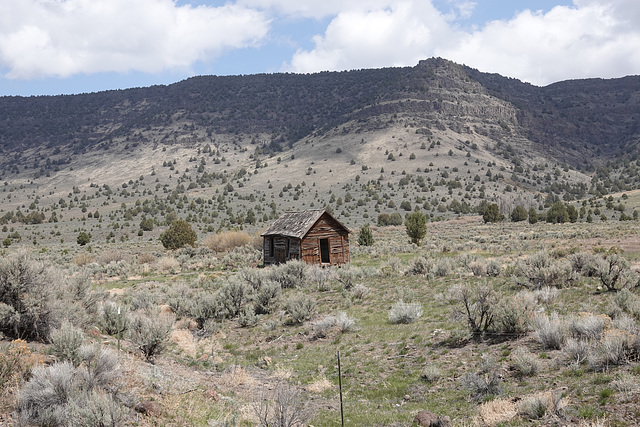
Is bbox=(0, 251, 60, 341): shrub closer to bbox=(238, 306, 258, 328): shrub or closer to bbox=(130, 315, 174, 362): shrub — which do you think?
bbox=(130, 315, 174, 362): shrub

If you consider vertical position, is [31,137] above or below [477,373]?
above

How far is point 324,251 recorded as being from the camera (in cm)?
2812

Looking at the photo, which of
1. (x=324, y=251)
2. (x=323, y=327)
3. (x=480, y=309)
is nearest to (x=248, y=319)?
(x=323, y=327)

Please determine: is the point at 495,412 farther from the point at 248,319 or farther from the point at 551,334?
the point at 248,319

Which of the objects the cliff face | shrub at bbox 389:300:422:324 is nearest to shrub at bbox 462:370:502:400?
shrub at bbox 389:300:422:324

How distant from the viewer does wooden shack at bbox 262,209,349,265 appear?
2611cm

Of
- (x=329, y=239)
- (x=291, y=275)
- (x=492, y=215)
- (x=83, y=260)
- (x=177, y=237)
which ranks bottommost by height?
(x=291, y=275)

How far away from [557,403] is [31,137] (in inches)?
6570

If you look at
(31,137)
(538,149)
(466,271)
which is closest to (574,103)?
(538,149)

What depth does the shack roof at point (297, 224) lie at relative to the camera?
85.9 feet

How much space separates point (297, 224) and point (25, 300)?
65.0 ft

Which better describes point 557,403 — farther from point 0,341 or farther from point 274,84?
point 274,84

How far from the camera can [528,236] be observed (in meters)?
36.2

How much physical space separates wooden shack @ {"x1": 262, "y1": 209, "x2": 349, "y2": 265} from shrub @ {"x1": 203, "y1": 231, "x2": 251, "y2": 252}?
13390mm
